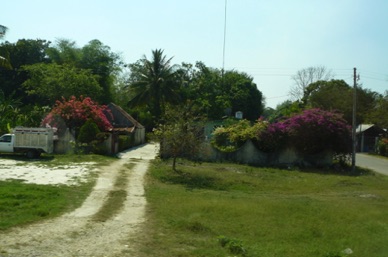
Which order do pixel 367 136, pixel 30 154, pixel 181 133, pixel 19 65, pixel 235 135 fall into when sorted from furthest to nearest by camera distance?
pixel 367 136
pixel 19 65
pixel 235 135
pixel 30 154
pixel 181 133

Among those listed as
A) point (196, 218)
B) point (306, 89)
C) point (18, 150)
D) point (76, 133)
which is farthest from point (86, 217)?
point (306, 89)

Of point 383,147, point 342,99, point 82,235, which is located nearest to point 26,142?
point 82,235

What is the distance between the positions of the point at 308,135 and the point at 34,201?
2218 cm

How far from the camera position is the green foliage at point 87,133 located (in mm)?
32844

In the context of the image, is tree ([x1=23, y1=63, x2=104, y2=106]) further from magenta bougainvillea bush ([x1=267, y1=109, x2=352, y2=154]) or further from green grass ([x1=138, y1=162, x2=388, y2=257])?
green grass ([x1=138, y1=162, x2=388, y2=257])

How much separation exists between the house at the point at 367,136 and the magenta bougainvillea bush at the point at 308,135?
3102 cm

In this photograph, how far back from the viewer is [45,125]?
115 ft

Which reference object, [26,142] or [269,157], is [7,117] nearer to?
[26,142]

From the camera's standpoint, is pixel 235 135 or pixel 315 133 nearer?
pixel 315 133

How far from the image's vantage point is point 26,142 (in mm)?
30047

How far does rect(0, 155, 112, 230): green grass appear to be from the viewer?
11.2 meters

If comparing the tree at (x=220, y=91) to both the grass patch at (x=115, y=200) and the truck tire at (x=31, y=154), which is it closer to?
the truck tire at (x=31, y=154)

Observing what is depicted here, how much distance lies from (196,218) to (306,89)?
64.0m

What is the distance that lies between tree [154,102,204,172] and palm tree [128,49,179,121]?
2900 cm
